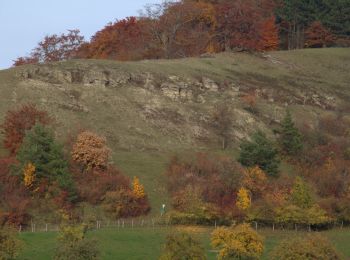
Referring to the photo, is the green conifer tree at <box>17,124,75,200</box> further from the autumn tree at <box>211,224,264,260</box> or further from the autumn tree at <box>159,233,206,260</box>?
the autumn tree at <box>159,233,206,260</box>

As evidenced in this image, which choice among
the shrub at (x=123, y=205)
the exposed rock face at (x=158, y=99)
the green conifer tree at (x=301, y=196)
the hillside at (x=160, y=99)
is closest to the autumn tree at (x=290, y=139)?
the hillside at (x=160, y=99)

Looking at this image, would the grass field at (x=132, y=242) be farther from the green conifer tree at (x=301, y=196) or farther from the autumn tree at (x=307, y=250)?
the autumn tree at (x=307, y=250)

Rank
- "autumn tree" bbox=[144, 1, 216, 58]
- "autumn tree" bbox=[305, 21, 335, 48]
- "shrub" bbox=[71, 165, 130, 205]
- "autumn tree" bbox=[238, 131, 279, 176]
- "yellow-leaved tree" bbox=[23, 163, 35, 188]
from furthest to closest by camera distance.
A: "autumn tree" bbox=[305, 21, 335, 48]
"autumn tree" bbox=[144, 1, 216, 58]
"autumn tree" bbox=[238, 131, 279, 176]
"shrub" bbox=[71, 165, 130, 205]
"yellow-leaved tree" bbox=[23, 163, 35, 188]

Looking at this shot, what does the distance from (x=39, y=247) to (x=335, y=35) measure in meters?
89.1

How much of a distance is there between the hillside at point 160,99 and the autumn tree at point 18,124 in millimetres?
4746

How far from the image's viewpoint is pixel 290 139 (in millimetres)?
76125

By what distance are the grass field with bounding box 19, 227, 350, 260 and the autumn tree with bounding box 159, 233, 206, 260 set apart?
14.3ft

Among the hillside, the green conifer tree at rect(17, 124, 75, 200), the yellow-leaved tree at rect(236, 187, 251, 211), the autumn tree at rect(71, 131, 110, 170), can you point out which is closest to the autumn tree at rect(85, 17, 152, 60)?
the hillside

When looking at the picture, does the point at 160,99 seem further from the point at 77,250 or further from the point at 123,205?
the point at 77,250

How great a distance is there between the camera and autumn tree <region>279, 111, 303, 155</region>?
75.6 metres

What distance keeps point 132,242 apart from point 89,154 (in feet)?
57.9

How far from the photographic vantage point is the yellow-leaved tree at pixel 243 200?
5828 cm

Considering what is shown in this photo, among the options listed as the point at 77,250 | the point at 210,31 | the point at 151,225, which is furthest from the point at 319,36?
the point at 77,250

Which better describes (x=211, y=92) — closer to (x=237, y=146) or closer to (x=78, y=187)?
(x=237, y=146)
